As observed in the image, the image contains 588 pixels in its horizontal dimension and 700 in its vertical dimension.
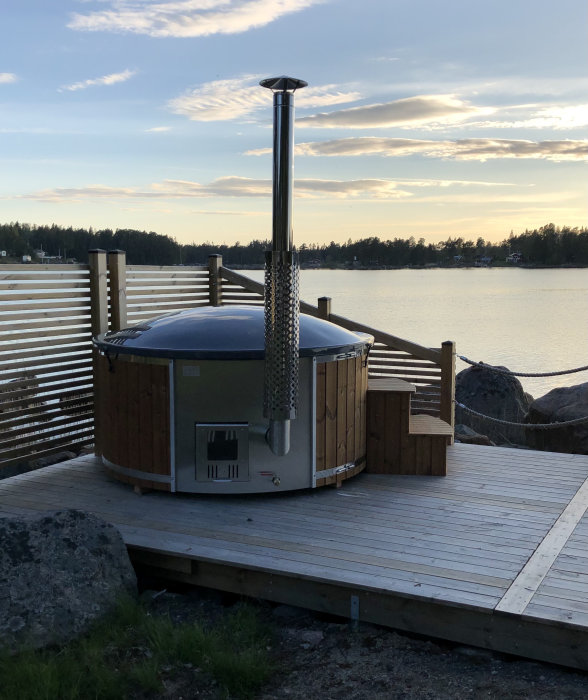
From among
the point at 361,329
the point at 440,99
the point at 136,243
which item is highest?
the point at 440,99

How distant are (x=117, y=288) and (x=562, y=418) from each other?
5.63 meters

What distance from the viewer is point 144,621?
3900 mm

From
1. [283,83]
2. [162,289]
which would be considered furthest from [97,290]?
[283,83]

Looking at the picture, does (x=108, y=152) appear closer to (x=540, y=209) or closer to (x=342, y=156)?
(x=342, y=156)

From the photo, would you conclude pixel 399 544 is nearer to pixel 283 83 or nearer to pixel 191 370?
pixel 191 370

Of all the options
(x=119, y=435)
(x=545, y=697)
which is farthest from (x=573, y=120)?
→ (x=545, y=697)

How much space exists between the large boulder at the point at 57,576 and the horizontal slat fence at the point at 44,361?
2725 mm

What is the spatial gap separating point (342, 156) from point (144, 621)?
44.0 ft

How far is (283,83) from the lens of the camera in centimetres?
475

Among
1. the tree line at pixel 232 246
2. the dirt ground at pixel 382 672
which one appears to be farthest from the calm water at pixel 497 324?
the dirt ground at pixel 382 672

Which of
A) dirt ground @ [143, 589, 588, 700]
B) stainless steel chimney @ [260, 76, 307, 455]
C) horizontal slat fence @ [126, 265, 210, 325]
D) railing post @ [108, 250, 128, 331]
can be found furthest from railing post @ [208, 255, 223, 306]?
dirt ground @ [143, 589, 588, 700]

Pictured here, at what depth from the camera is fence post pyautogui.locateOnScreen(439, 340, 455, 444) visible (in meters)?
7.51

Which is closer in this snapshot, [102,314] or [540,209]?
[102,314]

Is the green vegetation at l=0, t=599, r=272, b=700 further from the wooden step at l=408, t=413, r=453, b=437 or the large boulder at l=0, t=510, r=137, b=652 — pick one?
the wooden step at l=408, t=413, r=453, b=437
